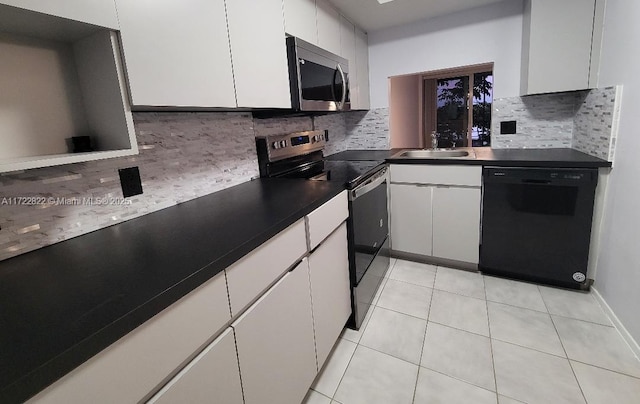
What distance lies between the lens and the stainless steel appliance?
1719 mm

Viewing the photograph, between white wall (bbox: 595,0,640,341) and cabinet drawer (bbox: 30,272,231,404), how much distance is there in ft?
6.41

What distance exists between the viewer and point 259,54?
1420 millimetres

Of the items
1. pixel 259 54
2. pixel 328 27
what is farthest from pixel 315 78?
pixel 328 27

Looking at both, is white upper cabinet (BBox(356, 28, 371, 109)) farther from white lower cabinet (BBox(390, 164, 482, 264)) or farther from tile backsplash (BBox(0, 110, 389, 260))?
tile backsplash (BBox(0, 110, 389, 260))

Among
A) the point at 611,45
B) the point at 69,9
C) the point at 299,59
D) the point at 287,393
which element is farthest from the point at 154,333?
the point at 611,45

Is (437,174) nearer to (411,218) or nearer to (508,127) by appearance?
(411,218)

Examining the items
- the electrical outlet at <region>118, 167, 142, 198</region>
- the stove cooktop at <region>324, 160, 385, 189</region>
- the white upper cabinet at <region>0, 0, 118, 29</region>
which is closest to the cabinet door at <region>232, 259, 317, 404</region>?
the stove cooktop at <region>324, 160, 385, 189</region>

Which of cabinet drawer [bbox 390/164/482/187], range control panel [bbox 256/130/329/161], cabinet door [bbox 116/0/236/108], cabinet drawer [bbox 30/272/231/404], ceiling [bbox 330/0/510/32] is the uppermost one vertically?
ceiling [bbox 330/0/510/32]

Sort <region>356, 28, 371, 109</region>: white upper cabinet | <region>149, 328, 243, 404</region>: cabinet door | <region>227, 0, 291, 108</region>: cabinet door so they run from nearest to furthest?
<region>149, 328, 243, 404</region>: cabinet door → <region>227, 0, 291, 108</region>: cabinet door → <region>356, 28, 371, 109</region>: white upper cabinet

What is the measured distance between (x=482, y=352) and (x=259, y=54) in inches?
73.8

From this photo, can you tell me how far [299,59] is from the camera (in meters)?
1.65

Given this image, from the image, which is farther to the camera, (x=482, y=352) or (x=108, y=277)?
(x=482, y=352)

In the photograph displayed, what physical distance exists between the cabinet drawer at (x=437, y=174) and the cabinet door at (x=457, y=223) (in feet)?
0.20

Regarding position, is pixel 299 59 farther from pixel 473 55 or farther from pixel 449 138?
pixel 449 138
